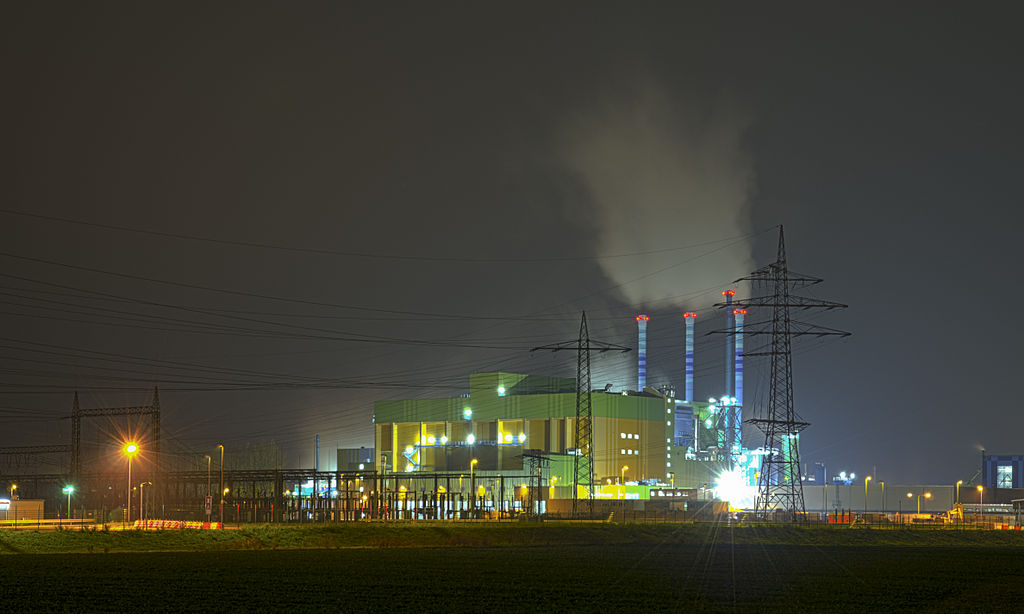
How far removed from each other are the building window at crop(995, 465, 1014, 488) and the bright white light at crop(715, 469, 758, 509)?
5008cm

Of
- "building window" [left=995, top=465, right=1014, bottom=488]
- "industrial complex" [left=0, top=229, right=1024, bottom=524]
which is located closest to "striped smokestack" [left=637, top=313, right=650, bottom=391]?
"industrial complex" [left=0, top=229, right=1024, bottom=524]

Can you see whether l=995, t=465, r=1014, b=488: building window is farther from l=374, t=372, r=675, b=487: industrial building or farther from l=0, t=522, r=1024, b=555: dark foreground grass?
l=0, t=522, r=1024, b=555: dark foreground grass

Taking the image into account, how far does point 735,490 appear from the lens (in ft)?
396

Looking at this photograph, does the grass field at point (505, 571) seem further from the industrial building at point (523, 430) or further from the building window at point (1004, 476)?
the building window at point (1004, 476)

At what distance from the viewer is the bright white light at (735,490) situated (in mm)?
116525

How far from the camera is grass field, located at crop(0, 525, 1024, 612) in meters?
26.5

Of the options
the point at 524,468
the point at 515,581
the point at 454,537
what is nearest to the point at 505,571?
the point at 515,581

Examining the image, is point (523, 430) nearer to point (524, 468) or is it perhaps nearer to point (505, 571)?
point (524, 468)

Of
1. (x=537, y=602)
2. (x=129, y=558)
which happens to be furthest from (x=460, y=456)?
(x=537, y=602)

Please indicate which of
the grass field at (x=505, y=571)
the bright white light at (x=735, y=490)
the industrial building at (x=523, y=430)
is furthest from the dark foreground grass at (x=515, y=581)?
the bright white light at (x=735, y=490)

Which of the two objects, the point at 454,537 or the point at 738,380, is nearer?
the point at 454,537

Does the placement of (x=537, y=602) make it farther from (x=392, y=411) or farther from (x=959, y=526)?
(x=392, y=411)

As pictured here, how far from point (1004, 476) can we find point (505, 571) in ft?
462

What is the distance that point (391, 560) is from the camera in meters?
40.3
